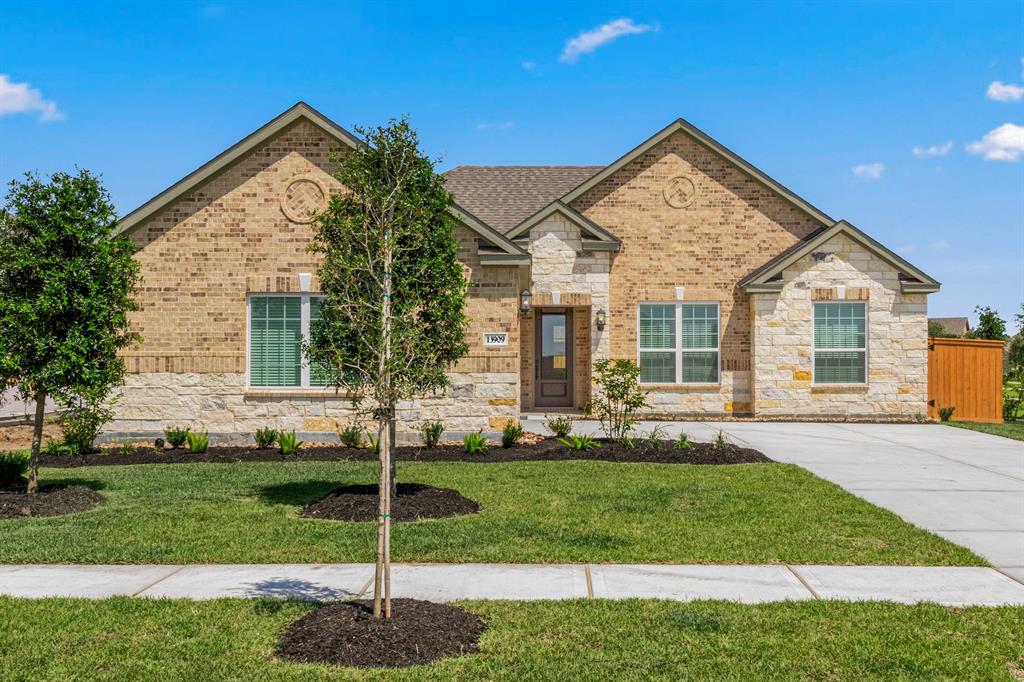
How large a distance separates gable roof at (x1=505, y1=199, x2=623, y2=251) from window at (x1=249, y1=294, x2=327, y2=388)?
19.5ft

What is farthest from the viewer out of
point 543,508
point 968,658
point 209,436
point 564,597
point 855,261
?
point 855,261

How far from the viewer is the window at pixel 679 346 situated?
20531 mm

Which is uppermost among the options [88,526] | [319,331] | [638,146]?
[638,146]

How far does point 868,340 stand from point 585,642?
55.7 feet

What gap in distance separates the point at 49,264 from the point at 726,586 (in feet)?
27.9

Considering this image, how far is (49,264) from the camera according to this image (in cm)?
991

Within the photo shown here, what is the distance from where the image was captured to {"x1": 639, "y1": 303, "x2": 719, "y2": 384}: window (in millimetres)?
20531

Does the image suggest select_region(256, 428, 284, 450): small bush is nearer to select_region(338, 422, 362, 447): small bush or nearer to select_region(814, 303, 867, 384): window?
select_region(338, 422, 362, 447): small bush

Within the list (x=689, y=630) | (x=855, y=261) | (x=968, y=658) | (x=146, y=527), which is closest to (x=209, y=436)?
(x=146, y=527)

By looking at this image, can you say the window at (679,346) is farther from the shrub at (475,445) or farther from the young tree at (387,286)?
the young tree at (387,286)

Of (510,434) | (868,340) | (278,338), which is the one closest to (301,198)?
(278,338)

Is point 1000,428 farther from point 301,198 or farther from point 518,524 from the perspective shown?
point 301,198

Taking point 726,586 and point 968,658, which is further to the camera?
point 726,586

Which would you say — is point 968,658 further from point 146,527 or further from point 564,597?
point 146,527
